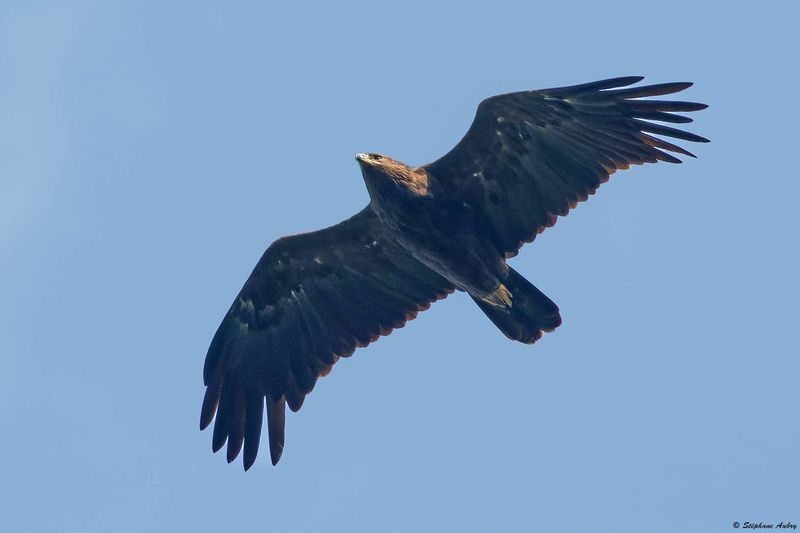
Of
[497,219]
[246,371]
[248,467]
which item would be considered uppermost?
[497,219]

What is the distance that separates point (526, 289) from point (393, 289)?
94.4 inches

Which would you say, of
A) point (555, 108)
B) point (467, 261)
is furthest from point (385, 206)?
point (555, 108)

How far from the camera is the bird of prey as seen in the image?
19.1 meters

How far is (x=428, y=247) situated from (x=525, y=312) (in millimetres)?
1704

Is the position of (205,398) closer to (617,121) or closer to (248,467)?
(248,467)

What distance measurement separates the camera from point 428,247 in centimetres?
1948

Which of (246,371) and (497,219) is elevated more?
(497,219)

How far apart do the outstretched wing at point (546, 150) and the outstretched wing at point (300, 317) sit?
1.63 m

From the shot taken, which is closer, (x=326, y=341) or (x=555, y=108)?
(x=555, y=108)

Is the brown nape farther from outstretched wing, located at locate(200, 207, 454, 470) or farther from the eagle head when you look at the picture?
outstretched wing, located at locate(200, 207, 454, 470)

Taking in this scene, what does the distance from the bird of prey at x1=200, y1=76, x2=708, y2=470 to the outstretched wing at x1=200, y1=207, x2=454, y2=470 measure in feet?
0.05

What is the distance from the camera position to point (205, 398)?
21297mm

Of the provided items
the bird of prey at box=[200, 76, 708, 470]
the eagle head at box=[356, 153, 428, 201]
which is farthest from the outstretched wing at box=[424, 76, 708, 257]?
the eagle head at box=[356, 153, 428, 201]

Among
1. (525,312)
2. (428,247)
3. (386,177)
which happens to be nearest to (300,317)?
(428,247)
